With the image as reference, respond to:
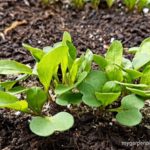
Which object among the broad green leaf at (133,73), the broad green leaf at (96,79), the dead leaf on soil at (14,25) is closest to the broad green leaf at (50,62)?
the broad green leaf at (96,79)

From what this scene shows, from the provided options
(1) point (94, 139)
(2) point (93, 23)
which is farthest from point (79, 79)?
(2) point (93, 23)

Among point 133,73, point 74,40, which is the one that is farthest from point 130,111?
point 74,40

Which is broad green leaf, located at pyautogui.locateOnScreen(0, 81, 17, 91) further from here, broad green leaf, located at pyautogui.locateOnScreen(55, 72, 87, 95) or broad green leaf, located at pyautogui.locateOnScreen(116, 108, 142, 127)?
broad green leaf, located at pyautogui.locateOnScreen(116, 108, 142, 127)

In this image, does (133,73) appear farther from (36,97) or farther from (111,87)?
(36,97)

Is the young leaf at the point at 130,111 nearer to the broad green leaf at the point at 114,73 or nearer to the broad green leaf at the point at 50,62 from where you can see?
the broad green leaf at the point at 114,73

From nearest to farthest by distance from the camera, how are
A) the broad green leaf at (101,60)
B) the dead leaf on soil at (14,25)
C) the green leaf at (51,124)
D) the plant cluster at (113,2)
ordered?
1. the green leaf at (51,124)
2. the broad green leaf at (101,60)
3. the dead leaf on soil at (14,25)
4. the plant cluster at (113,2)

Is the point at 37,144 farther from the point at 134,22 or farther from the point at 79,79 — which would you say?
the point at 134,22

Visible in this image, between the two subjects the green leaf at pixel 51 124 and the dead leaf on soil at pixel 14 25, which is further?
the dead leaf on soil at pixel 14 25

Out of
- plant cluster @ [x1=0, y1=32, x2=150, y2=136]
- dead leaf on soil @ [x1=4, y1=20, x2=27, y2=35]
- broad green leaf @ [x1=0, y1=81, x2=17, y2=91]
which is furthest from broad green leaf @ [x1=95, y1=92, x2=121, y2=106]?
dead leaf on soil @ [x1=4, y1=20, x2=27, y2=35]
